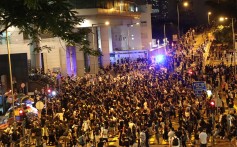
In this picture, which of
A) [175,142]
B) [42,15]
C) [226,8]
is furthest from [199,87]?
[226,8]

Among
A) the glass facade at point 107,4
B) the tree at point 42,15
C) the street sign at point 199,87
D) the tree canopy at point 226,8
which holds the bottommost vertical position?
the street sign at point 199,87

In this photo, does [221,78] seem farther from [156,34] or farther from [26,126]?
[156,34]

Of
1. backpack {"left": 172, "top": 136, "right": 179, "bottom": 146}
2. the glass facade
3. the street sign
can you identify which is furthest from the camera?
the glass facade

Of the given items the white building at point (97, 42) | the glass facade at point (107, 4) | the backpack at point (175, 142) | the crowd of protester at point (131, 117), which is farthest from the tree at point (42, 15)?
the white building at point (97, 42)

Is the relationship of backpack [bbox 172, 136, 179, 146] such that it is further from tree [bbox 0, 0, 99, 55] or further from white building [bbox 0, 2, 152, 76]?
white building [bbox 0, 2, 152, 76]

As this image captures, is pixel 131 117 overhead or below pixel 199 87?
below

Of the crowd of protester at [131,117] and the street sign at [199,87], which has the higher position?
the street sign at [199,87]

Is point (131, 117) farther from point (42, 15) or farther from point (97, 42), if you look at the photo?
point (97, 42)

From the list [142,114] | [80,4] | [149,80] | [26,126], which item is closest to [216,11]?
[149,80]

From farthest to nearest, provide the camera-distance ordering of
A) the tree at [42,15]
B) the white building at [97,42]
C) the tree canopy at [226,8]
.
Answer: the white building at [97,42], the tree canopy at [226,8], the tree at [42,15]

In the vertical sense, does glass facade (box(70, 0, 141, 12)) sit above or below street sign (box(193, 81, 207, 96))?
above

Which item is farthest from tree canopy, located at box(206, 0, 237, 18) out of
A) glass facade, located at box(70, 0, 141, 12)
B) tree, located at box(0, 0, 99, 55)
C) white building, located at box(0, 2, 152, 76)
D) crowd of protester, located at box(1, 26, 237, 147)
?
tree, located at box(0, 0, 99, 55)

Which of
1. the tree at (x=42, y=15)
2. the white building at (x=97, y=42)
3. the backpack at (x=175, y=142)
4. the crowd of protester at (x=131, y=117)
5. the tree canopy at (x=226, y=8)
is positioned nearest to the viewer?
the tree at (x=42, y=15)

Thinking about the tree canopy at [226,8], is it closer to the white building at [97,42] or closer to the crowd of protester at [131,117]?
the crowd of protester at [131,117]
